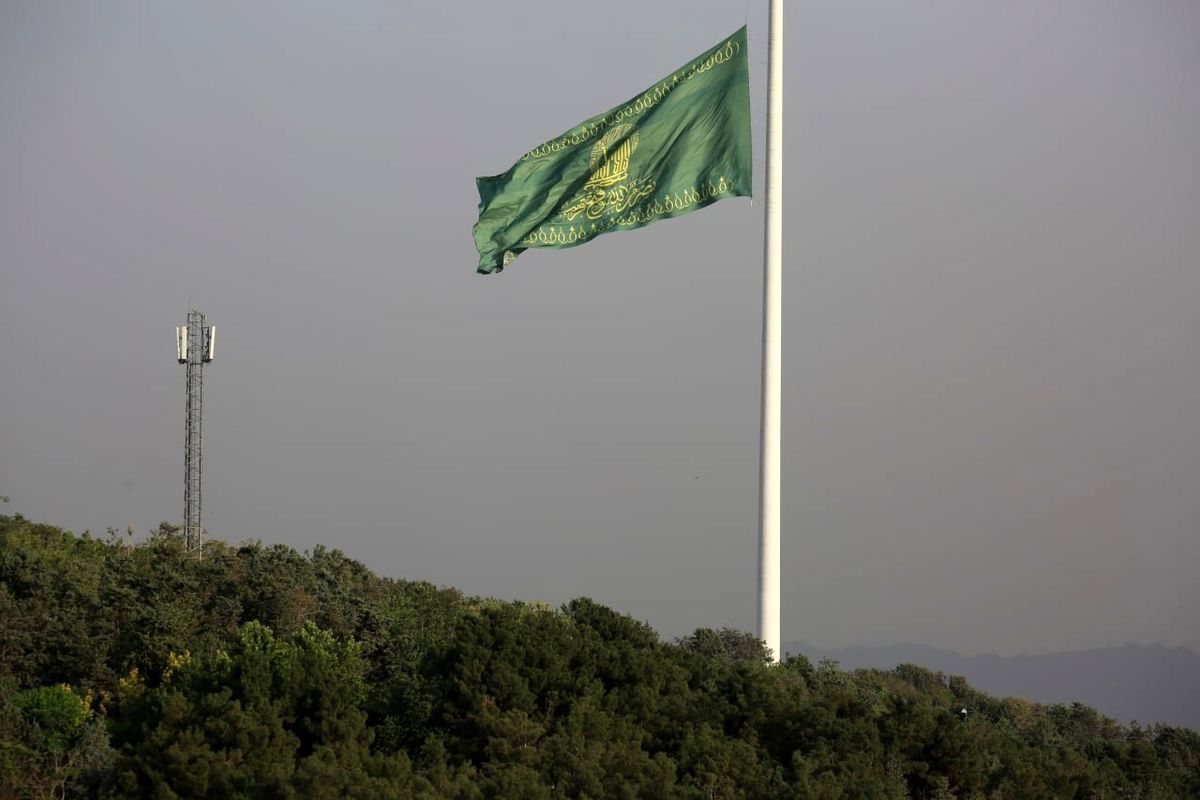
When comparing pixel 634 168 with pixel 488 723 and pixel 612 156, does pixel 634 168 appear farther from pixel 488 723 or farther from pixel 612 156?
pixel 488 723

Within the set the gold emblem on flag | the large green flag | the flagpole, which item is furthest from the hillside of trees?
the gold emblem on flag

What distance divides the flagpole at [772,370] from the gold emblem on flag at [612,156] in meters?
2.43

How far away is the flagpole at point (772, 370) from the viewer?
25.9 metres

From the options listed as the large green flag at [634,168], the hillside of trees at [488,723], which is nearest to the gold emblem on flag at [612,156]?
the large green flag at [634,168]

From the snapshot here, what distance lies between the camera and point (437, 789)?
20969 millimetres

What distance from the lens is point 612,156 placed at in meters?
26.6

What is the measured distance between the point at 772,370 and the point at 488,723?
7.46m

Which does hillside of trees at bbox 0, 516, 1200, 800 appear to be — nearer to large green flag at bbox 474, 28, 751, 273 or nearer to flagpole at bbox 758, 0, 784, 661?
flagpole at bbox 758, 0, 784, 661

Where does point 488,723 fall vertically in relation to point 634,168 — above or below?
below

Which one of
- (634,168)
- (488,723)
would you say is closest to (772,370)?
(634,168)

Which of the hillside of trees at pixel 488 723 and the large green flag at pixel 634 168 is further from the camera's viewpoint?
the large green flag at pixel 634 168

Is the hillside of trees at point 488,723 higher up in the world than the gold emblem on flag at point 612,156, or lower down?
lower down

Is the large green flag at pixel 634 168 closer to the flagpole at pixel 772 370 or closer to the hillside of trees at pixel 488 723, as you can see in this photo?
the flagpole at pixel 772 370

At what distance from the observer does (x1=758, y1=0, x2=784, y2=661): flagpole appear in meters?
25.9
